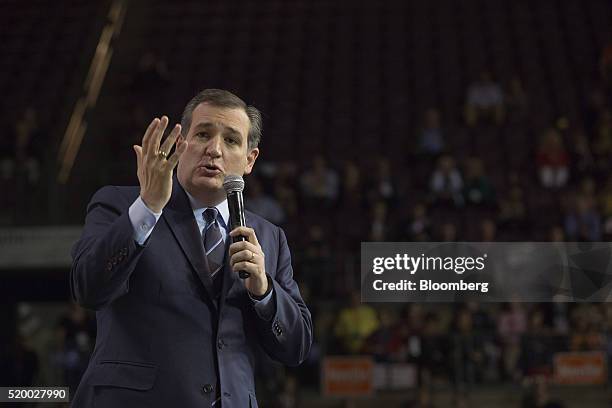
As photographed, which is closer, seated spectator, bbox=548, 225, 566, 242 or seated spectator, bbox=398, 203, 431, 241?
seated spectator, bbox=548, 225, 566, 242

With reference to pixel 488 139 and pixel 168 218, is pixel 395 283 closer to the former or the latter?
pixel 168 218

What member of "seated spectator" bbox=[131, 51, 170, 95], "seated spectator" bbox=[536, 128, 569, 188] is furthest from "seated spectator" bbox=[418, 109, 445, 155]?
"seated spectator" bbox=[131, 51, 170, 95]

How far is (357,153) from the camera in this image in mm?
11461

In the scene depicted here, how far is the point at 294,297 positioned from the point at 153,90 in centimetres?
1018

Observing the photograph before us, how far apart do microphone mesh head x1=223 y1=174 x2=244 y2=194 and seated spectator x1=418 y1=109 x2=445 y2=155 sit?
8.72 meters

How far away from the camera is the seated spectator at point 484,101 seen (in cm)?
1191

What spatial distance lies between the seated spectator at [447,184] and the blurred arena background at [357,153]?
2cm

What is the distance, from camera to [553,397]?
26.5ft

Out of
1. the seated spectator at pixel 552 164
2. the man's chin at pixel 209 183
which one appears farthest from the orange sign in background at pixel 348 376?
the man's chin at pixel 209 183

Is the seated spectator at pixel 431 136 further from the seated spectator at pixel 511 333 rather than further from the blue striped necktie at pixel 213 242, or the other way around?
the blue striped necktie at pixel 213 242

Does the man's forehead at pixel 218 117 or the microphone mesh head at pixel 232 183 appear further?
the man's forehead at pixel 218 117

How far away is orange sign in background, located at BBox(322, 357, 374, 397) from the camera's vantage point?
839 centimetres

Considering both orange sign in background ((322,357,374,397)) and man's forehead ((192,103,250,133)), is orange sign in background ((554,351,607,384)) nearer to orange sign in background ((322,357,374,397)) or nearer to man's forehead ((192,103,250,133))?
orange sign in background ((322,357,374,397))

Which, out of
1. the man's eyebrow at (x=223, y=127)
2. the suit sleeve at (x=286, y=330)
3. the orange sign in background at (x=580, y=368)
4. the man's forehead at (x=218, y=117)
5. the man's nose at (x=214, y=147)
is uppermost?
the orange sign in background at (x=580, y=368)
